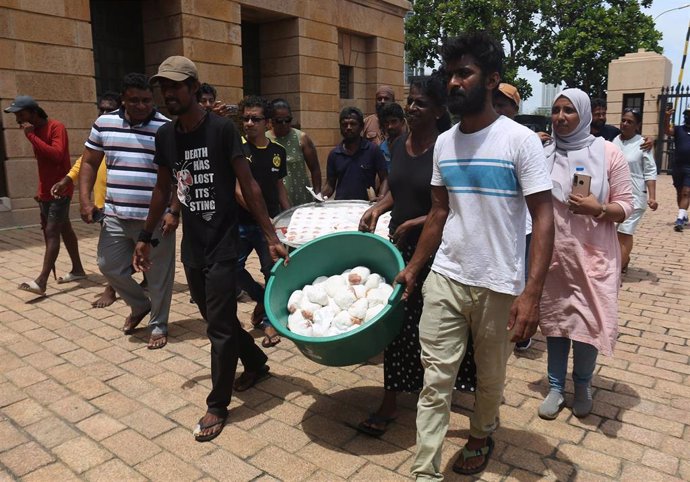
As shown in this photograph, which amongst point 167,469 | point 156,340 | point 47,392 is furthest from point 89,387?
point 167,469

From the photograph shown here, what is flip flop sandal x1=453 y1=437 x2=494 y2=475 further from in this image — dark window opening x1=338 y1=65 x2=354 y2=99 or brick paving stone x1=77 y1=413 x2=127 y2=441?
dark window opening x1=338 y1=65 x2=354 y2=99

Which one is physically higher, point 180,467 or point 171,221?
point 171,221

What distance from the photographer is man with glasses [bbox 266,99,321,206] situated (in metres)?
5.40

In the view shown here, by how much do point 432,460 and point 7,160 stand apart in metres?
9.15

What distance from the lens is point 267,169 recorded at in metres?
4.85

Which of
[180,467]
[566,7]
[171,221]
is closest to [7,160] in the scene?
[171,221]

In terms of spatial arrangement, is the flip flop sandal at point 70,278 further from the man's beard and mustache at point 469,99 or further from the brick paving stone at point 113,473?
the man's beard and mustache at point 469,99

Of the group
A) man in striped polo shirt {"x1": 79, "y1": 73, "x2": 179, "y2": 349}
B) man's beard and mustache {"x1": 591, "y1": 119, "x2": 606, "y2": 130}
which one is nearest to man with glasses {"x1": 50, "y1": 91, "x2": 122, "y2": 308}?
man in striped polo shirt {"x1": 79, "y1": 73, "x2": 179, "y2": 349}

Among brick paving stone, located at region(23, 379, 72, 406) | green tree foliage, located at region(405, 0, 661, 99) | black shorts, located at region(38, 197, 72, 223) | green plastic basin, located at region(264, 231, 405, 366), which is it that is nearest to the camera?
green plastic basin, located at region(264, 231, 405, 366)

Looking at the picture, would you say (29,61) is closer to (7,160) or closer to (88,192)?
(7,160)

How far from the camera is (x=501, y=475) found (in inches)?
116

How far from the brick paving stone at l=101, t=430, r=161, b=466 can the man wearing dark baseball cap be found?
3.29 m

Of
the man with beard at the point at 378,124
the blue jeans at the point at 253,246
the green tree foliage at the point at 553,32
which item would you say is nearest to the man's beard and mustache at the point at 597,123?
the man with beard at the point at 378,124

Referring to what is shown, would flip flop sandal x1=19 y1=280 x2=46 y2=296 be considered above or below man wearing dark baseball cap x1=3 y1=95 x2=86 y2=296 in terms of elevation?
below
